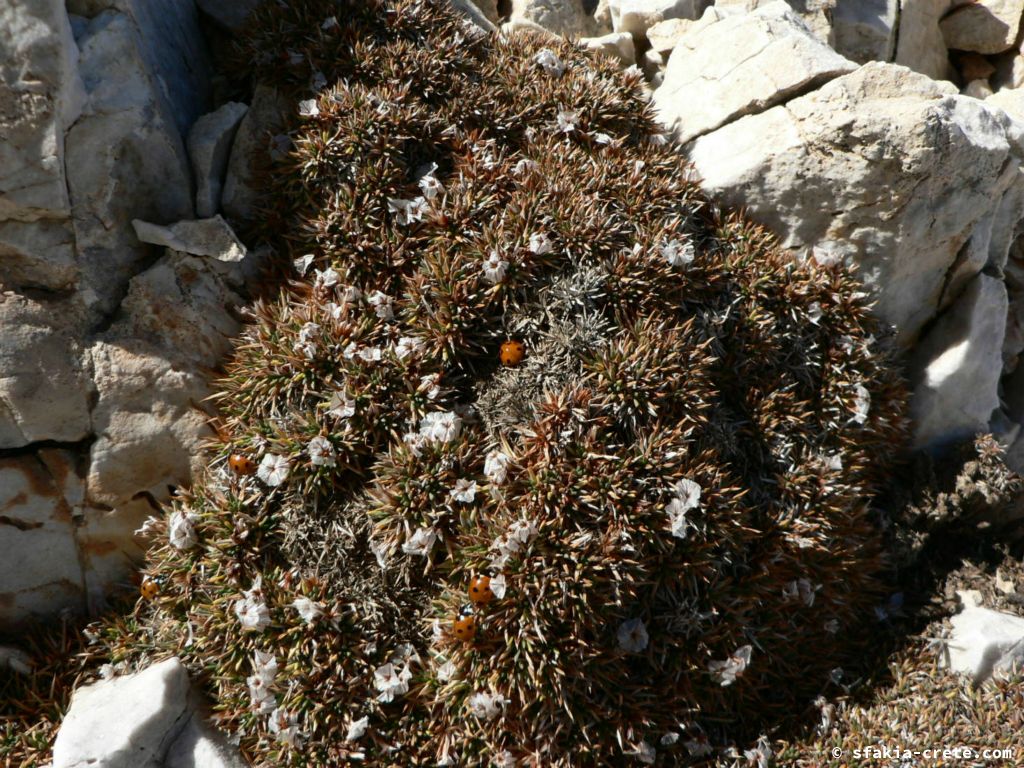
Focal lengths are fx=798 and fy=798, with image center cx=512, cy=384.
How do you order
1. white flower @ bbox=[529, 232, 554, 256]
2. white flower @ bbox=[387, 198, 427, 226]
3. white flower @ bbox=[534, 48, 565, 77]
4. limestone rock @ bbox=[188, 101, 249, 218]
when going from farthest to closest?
1. white flower @ bbox=[534, 48, 565, 77]
2. limestone rock @ bbox=[188, 101, 249, 218]
3. white flower @ bbox=[387, 198, 427, 226]
4. white flower @ bbox=[529, 232, 554, 256]

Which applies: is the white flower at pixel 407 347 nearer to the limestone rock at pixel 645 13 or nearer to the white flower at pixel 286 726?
the white flower at pixel 286 726

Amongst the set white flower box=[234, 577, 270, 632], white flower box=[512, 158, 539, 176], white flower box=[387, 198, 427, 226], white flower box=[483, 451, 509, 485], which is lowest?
white flower box=[234, 577, 270, 632]

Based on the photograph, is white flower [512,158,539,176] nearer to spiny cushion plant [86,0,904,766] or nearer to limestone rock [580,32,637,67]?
spiny cushion plant [86,0,904,766]

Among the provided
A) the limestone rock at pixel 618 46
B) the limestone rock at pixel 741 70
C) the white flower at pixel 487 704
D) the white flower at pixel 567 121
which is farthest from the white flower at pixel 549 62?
the white flower at pixel 487 704

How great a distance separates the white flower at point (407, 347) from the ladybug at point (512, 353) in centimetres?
55

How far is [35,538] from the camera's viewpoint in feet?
16.9

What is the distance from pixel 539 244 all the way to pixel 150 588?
3.36 metres

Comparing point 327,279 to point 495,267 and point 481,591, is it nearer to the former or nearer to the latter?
point 495,267

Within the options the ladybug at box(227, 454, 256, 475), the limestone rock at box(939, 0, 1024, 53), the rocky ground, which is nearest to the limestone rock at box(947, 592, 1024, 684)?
the rocky ground

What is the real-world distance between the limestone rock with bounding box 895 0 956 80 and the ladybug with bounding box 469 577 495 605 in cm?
768

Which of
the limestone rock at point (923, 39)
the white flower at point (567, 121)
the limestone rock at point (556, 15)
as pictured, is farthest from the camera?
the limestone rock at point (923, 39)

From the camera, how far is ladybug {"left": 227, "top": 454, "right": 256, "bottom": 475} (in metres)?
4.98

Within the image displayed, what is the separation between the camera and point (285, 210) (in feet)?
18.8

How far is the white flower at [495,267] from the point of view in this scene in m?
5.25
